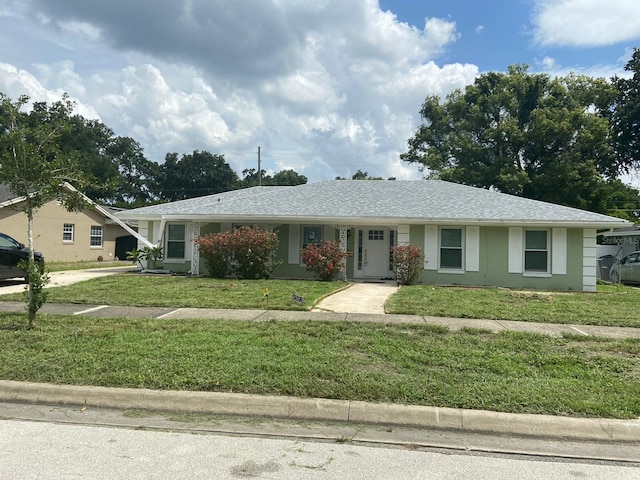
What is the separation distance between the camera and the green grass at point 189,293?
10445 mm

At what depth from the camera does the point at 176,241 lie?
719 inches

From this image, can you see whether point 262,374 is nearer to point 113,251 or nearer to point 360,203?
point 360,203

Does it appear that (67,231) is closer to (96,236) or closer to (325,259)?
(96,236)

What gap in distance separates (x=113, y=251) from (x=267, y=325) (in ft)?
85.9

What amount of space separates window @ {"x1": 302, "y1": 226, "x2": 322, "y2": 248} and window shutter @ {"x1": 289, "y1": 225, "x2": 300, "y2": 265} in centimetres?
23

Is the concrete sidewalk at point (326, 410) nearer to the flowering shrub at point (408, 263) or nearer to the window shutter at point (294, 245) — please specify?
the flowering shrub at point (408, 263)

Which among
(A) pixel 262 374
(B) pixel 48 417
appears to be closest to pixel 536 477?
(A) pixel 262 374

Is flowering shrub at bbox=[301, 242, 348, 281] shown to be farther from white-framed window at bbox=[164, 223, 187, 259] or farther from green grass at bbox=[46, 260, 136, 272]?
green grass at bbox=[46, 260, 136, 272]

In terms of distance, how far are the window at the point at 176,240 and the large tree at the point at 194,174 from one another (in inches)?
1694

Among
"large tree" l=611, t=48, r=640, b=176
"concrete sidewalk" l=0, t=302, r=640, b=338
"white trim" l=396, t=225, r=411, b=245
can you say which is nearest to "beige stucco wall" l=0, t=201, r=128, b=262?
"concrete sidewalk" l=0, t=302, r=640, b=338

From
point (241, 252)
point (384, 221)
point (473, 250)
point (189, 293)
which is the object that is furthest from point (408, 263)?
point (189, 293)

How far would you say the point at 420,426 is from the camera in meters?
4.57

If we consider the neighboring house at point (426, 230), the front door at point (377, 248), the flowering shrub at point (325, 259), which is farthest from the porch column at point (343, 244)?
the front door at point (377, 248)

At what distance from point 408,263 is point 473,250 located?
247cm
